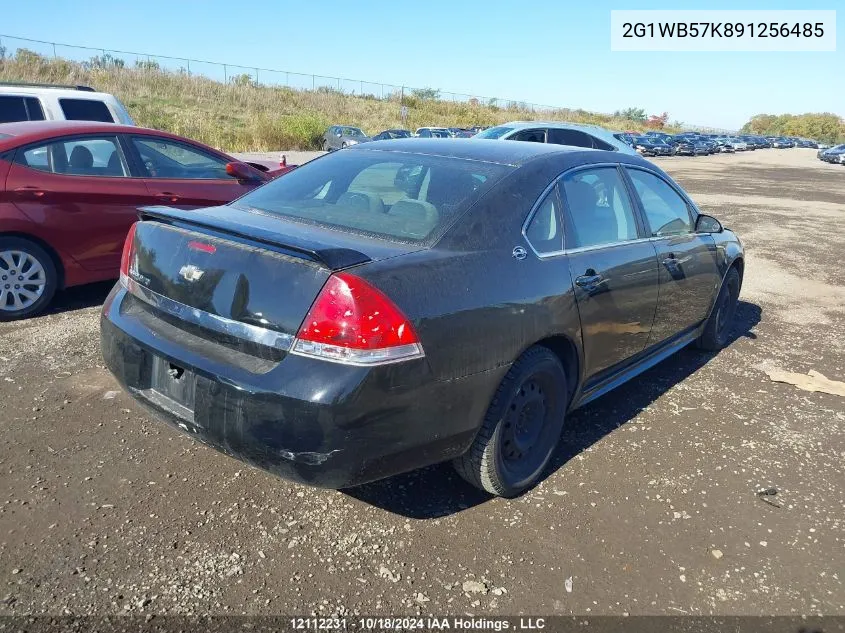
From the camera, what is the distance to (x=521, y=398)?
3143mm

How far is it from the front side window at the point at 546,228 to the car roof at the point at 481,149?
0.83 ft

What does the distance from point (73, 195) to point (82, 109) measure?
435 centimetres

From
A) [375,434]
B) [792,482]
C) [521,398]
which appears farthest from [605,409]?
[375,434]

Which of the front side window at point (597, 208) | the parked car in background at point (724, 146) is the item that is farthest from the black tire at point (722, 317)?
the parked car in background at point (724, 146)

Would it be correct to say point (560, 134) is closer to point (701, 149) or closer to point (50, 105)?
point (50, 105)

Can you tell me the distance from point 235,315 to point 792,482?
Result: 114 inches

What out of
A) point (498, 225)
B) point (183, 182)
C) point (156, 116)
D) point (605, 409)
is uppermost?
point (156, 116)

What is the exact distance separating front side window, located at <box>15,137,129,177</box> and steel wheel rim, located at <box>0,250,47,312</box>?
2.42 ft

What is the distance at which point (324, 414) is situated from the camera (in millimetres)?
2402

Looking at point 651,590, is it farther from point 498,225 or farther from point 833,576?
point 498,225

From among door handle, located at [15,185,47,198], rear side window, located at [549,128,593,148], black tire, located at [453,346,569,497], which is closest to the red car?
door handle, located at [15,185,47,198]

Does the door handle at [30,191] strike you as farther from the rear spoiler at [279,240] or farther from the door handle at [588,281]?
the door handle at [588,281]

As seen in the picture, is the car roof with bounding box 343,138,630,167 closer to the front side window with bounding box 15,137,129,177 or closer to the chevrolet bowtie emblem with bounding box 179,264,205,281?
the chevrolet bowtie emblem with bounding box 179,264,205,281

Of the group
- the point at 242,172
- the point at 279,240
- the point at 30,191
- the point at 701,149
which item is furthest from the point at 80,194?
the point at 701,149
